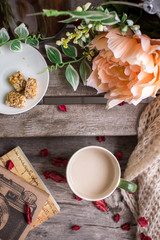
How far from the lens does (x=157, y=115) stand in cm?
70

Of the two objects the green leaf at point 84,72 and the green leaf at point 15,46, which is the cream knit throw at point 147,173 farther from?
the green leaf at point 15,46

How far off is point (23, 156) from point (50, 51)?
30 cm

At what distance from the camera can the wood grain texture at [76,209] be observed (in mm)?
783

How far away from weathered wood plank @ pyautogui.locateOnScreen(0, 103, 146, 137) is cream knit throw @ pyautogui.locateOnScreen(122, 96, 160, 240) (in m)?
0.03

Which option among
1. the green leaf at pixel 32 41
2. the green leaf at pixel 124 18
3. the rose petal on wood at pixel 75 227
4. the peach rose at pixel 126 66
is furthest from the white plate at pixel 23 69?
the rose petal on wood at pixel 75 227

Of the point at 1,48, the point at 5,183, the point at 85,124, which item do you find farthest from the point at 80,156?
the point at 1,48

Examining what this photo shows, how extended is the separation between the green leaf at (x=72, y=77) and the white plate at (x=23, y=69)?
53mm

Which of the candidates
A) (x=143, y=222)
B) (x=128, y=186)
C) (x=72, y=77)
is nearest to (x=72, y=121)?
(x=72, y=77)

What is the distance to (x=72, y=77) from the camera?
667mm

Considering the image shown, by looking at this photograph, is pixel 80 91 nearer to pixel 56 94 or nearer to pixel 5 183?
pixel 56 94

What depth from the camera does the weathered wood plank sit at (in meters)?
0.70

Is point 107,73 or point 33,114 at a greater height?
point 107,73

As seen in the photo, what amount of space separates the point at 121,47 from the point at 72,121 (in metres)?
0.27

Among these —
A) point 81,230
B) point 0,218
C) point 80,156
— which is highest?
point 80,156
